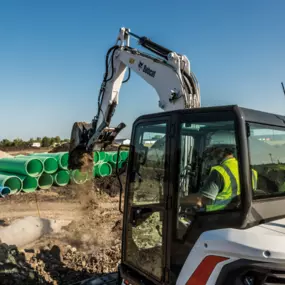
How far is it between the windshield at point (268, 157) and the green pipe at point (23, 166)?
9.91 m

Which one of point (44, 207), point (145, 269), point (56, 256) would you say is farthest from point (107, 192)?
point (145, 269)

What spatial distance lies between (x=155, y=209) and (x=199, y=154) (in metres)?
0.66

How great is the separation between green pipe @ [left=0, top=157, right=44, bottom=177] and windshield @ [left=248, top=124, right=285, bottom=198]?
390 inches

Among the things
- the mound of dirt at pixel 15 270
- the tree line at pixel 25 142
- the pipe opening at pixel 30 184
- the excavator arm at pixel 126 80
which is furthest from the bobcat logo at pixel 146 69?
the tree line at pixel 25 142

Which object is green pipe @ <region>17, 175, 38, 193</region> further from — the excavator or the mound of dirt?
the excavator

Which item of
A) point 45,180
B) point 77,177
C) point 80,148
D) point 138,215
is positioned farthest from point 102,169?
point 138,215

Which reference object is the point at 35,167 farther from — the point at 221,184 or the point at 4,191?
the point at 221,184

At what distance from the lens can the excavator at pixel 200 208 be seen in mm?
2344

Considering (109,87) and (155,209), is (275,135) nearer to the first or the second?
(155,209)

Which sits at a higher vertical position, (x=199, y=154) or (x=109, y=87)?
(x=109, y=87)

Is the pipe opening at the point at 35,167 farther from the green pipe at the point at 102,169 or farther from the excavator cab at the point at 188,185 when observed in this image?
the excavator cab at the point at 188,185

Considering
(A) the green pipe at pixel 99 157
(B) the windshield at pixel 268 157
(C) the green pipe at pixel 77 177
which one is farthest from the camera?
(A) the green pipe at pixel 99 157

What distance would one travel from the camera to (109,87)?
20.7 ft

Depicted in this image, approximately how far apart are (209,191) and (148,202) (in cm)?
74
